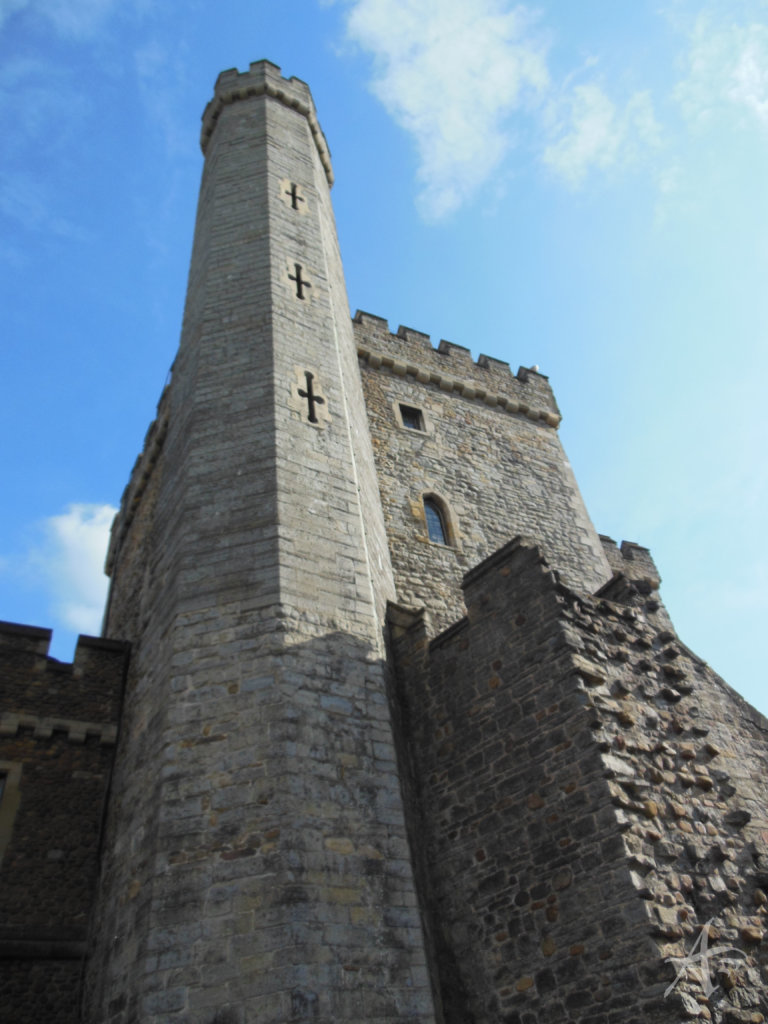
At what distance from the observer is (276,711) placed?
7059mm

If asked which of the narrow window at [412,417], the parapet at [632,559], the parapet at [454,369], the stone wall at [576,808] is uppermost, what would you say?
the parapet at [454,369]

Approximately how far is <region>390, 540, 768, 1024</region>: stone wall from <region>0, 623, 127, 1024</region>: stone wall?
3.26 meters

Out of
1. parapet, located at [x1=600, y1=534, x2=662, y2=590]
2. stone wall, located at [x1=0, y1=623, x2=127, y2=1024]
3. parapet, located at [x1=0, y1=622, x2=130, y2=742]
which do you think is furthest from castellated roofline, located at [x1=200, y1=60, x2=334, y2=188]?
stone wall, located at [x1=0, y1=623, x2=127, y2=1024]

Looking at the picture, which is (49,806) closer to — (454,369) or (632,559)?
(454,369)

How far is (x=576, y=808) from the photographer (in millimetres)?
6598

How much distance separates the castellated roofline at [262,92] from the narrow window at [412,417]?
522 cm

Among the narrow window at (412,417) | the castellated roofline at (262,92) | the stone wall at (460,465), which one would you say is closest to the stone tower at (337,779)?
the stone wall at (460,465)

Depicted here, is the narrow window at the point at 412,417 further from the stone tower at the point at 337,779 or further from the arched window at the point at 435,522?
the stone tower at the point at 337,779

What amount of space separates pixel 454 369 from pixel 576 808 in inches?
451

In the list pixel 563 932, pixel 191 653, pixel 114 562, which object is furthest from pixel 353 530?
pixel 114 562

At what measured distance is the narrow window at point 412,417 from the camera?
583 inches

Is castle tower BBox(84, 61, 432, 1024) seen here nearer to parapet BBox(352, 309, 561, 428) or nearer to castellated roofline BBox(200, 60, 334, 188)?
parapet BBox(352, 309, 561, 428)

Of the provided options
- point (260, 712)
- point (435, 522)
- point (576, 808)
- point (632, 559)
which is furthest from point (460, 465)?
point (576, 808)

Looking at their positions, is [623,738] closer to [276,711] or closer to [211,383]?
[276,711]
